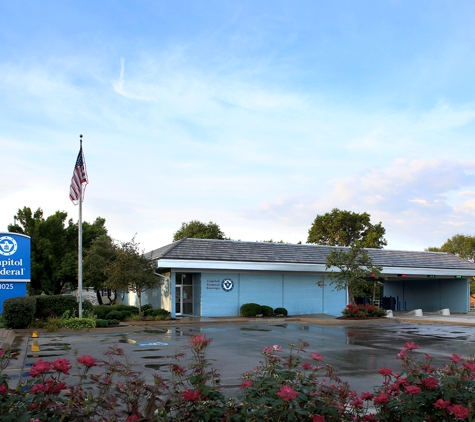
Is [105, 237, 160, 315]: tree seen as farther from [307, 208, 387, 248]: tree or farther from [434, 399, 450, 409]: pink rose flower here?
[307, 208, 387, 248]: tree

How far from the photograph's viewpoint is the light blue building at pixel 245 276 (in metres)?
32.4

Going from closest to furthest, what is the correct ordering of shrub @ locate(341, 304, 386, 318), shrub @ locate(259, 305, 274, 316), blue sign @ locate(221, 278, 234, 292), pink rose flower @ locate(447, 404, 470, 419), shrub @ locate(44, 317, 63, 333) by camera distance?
pink rose flower @ locate(447, 404, 470, 419) < shrub @ locate(44, 317, 63, 333) < shrub @ locate(341, 304, 386, 318) < shrub @ locate(259, 305, 274, 316) < blue sign @ locate(221, 278, 234, 292)

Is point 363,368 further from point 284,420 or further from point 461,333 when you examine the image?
point 461,333

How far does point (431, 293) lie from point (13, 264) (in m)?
35.0

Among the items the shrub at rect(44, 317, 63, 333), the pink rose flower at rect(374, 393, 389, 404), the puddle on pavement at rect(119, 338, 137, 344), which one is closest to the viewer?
the pink rose flower at rect(374, 393, 389, 404)

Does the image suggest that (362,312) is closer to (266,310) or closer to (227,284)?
(266,310)

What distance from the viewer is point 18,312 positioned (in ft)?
68.5

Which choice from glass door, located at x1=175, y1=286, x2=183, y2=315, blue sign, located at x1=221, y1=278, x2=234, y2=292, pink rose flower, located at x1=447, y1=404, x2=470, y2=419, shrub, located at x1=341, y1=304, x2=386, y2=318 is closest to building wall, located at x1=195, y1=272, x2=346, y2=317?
blue sign, located at x1=221, y1=278, x2=234, y2=292

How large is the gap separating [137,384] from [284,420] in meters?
1.30

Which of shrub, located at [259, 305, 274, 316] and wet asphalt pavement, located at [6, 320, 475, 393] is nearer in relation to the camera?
wet asphalt pavement, located at [6, 320, 475, 393]

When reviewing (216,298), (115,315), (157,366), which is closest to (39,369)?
(157,366)

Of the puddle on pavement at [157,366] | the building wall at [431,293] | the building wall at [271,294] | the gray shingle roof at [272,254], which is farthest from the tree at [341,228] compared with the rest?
the puddle on pavement at [157,366]

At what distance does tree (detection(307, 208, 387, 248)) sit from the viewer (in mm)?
69375

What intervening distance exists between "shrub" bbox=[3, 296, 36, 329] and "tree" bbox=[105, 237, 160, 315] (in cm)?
849
